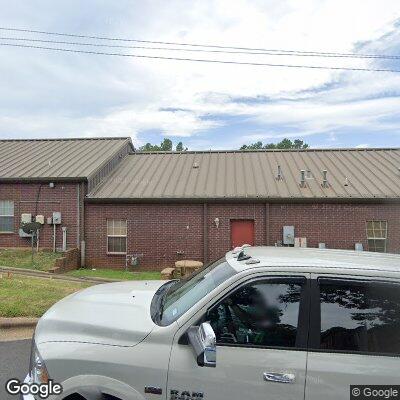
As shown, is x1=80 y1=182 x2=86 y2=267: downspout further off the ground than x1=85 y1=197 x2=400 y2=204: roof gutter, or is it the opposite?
x1=85 y1=197 x2=400 y2=204: roof gutter

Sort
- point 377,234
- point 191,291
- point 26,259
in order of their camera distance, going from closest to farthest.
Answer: point 191,291
point 26,259
point 377,234

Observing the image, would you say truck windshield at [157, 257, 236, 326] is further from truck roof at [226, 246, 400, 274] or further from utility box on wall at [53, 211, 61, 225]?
utility box on wall at [53, 211, 61, 225]

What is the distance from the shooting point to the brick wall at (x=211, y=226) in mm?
16312

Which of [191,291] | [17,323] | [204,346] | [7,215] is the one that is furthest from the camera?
[7,215]

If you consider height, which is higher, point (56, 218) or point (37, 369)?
point (56, 218)

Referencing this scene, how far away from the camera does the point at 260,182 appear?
58.1ft

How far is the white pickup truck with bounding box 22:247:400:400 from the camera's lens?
2.47 meters

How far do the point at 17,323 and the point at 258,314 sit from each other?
16.0ft

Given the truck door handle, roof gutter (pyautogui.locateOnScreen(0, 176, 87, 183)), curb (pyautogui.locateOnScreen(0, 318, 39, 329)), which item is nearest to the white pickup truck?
the truck door handle

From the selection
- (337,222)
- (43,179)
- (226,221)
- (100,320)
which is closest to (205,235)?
(226,221)

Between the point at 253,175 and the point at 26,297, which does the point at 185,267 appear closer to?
the point at 253,175

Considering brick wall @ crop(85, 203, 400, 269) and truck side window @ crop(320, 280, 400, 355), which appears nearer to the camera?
Answer: truck side window @ crop(320, 280, 400, 355)

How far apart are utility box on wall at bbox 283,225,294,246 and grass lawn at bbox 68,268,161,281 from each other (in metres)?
5.37

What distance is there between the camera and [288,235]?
16.4m
